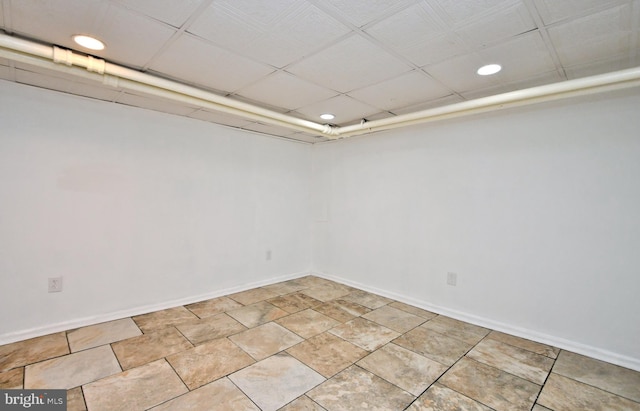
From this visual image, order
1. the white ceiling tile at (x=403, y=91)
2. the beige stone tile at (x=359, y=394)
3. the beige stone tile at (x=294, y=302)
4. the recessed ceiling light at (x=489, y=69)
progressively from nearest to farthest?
the beige stone tile at (x=359, y=394) < the recessed ceiling light at (x=489, y=69) < the white ceiling tile at (x=403, y=91) < the beige stone tile at (x=294, y=302)

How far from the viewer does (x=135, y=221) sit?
3.08m

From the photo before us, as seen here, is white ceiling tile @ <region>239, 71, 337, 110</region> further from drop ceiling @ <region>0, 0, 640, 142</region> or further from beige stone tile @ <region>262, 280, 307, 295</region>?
beige stone tile @ <region>262, 280, 307, 295</region>

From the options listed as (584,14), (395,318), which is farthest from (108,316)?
(584,14)

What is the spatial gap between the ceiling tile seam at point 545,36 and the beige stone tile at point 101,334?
145 inches

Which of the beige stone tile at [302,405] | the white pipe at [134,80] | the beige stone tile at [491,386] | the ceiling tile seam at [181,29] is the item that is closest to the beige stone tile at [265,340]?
the beige stone tile at [302,405]

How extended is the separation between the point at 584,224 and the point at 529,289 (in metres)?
0.75

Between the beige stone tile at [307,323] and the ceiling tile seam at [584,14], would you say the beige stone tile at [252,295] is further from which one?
the ceiling tile seam at [584,14]

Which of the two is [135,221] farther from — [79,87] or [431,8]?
[431,8]

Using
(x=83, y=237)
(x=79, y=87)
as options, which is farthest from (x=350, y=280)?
(x=79, y=87)

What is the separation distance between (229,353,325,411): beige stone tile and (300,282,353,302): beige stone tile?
1474 mm

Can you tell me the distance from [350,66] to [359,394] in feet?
7.49

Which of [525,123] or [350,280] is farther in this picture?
[350,280]

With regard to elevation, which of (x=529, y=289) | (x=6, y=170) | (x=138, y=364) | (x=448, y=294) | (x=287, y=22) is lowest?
(x=138, y=364)

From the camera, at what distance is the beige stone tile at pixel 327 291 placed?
380 cm
